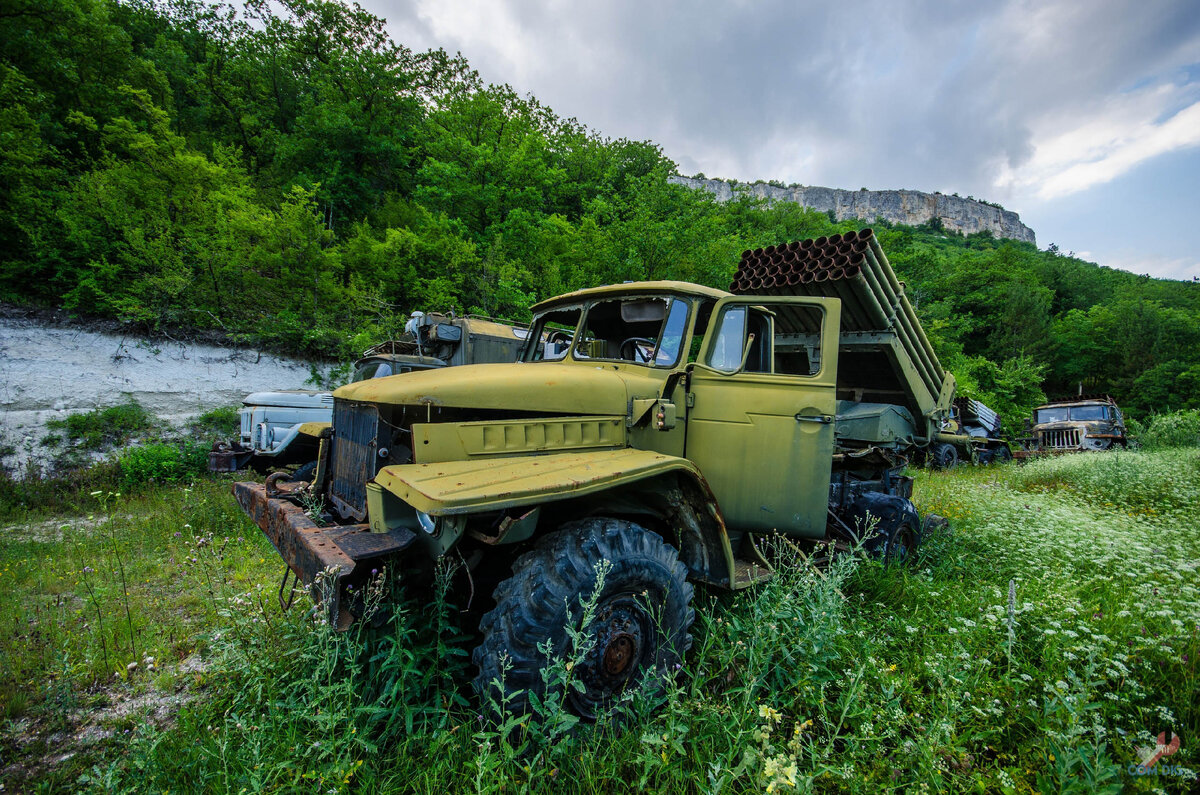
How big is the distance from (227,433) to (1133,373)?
48938 mm

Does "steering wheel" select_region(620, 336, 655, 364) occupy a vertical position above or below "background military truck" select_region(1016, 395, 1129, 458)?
above

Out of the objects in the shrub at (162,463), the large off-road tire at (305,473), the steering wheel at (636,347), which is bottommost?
the shrub at (162,463)

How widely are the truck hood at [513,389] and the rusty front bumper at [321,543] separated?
0.69m

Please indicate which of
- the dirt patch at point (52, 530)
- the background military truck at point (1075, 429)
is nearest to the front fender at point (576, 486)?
the dirt patch at point (52, 530)

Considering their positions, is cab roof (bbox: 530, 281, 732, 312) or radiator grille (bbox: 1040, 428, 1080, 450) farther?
radiator grille (bbox: 1040, 428, 1080, 450)

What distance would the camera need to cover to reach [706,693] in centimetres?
256

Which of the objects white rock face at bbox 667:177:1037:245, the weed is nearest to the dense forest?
the weed

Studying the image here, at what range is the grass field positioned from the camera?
1859mm

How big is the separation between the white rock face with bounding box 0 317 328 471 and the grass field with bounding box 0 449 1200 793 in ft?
21.8

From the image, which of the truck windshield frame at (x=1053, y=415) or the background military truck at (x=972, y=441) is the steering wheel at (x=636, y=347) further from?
the truck windshield frame at (x=1053, y=415)

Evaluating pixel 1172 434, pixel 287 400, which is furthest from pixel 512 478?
pixel 1172 434

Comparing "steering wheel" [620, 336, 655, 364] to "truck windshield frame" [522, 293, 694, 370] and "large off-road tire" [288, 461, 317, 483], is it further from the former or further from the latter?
"large off-road tire" [288, 461, 317, 483]

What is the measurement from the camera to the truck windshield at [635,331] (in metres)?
3.42

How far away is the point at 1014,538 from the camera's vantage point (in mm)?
4602
